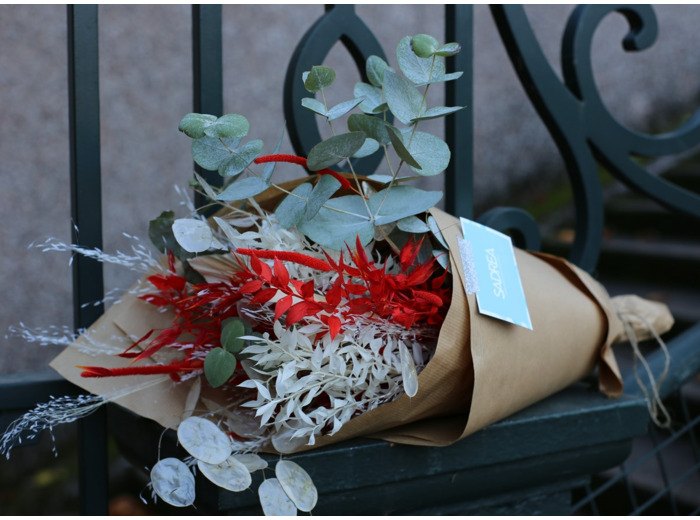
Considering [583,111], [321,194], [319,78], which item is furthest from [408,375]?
[583,111]

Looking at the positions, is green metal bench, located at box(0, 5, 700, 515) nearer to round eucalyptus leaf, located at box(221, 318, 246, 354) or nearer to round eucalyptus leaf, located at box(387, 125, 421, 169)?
round eucalyptus leaf, located at box(221, 318, 246, 354)

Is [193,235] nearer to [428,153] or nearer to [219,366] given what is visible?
[219,366]

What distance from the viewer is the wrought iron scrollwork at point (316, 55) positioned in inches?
34.2

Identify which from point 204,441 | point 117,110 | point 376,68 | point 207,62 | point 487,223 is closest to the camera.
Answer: point 204,441

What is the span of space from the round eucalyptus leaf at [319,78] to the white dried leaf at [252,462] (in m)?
0.37

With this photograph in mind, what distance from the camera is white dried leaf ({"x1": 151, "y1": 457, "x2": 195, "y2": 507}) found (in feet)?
2.04

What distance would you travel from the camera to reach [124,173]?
208cm

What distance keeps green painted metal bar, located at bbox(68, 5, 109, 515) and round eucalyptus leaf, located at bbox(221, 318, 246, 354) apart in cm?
24

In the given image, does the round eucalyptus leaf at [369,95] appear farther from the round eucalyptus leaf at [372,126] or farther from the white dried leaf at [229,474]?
the white dried leaf at [229,474]

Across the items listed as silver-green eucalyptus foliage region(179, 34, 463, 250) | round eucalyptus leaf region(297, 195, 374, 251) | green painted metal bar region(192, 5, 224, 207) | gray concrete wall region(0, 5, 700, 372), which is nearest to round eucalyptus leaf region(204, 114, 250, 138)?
silver-green eucalyptus foliage region(179, 34, 463, 250)

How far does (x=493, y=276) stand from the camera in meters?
0.77

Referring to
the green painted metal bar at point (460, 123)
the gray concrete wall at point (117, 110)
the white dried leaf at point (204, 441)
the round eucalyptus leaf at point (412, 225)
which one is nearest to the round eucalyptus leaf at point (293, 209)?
the round eucalyptus leaf at point (412, 225)

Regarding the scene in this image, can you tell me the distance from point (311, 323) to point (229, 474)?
0.16m

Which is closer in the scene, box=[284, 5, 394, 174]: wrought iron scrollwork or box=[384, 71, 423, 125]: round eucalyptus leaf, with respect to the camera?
box=[384, 71, 423, 125]: round eucalyptus leaf
